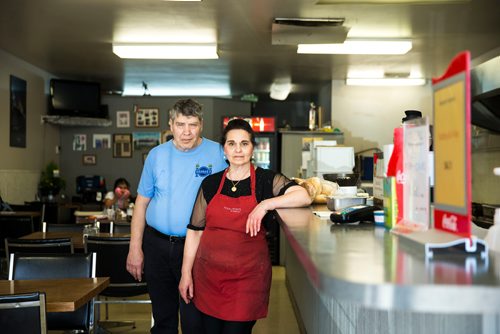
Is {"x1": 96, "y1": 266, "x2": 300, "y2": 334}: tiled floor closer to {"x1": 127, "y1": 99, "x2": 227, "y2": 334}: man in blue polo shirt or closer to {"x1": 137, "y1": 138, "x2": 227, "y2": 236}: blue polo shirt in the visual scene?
{"x1": 127, "y1": 99, "x2": 227, "y2": 334}: man in blue polo shirt

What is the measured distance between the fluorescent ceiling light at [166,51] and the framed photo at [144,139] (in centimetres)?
364

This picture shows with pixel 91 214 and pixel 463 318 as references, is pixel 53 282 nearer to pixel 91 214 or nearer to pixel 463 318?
pixel 463 318

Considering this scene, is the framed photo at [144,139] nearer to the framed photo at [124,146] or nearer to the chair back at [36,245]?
the framed photo at [124,146]

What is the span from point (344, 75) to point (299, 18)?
4.30 meters

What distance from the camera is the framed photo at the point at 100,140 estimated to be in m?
11.9

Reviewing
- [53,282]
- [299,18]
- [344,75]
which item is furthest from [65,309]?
[344,75]

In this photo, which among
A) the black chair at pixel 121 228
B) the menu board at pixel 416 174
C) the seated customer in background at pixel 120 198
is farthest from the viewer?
the seated customer in background at pixel 120 198

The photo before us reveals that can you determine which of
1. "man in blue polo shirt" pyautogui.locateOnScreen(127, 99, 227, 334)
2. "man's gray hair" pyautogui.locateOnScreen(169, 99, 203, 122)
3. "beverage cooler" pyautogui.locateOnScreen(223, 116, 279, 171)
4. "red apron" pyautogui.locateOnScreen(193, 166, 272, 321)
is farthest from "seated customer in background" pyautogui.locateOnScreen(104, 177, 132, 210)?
"red apron" pyautogui.locateOnScreen(193, 166, 272, 321)

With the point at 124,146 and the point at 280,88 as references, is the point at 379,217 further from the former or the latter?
the point at 280,88

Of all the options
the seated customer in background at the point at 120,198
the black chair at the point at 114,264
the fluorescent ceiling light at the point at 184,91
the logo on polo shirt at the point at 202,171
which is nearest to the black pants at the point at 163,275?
the logo on polo shirt at the point at 202,171

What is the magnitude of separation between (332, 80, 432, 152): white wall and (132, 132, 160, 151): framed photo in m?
3.46

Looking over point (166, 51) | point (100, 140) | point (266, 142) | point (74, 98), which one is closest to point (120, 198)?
point (166, 51)

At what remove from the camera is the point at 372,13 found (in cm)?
636

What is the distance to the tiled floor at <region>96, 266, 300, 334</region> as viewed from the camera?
5605 millimetres
